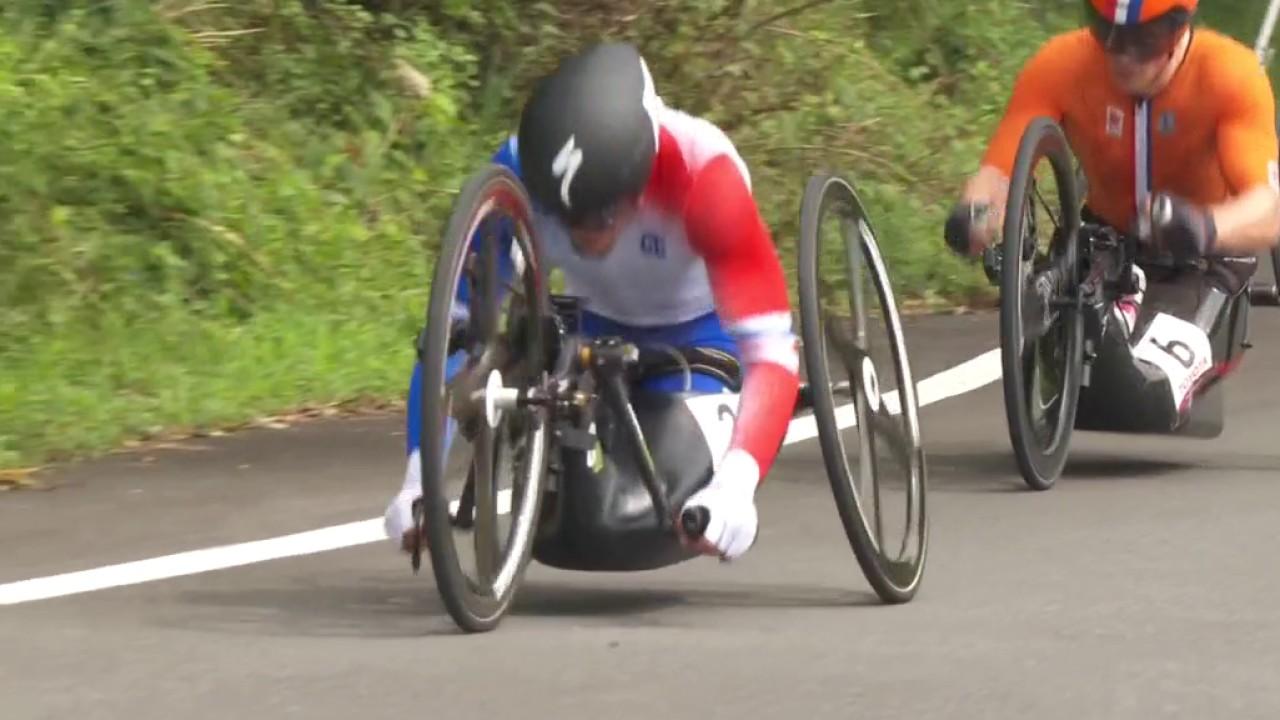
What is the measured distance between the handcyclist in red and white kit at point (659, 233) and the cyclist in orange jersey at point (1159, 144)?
2194 mm

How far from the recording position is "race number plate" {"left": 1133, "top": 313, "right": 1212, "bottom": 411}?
9289mm

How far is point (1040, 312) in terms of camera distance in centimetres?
899

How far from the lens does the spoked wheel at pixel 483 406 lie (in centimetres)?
586

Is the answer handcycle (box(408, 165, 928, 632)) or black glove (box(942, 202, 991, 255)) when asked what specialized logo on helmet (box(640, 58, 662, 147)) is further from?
black glove (box(942, 202, 991, 255))

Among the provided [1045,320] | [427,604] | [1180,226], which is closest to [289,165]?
[1045,320]

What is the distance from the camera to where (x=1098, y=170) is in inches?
378

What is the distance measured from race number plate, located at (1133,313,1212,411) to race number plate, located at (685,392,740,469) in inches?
111

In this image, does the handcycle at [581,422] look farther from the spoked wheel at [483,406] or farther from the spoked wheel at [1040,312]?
the spoked wheel at [1040,312]

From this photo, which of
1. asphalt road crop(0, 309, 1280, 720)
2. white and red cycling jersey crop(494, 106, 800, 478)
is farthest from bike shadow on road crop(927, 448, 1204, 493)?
white and red cycling jersey crop(494, 106, 800, 478)

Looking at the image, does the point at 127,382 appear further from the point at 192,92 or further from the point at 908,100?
the point at 908,100

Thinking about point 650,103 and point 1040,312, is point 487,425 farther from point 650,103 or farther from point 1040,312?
point 1040,312

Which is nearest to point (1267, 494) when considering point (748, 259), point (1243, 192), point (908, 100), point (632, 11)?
point (1243, 192)

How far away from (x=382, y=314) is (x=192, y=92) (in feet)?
4.53

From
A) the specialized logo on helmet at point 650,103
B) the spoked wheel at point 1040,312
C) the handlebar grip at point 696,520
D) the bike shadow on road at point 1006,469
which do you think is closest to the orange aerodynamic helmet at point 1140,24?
the spoked wheel at point 1040,312
